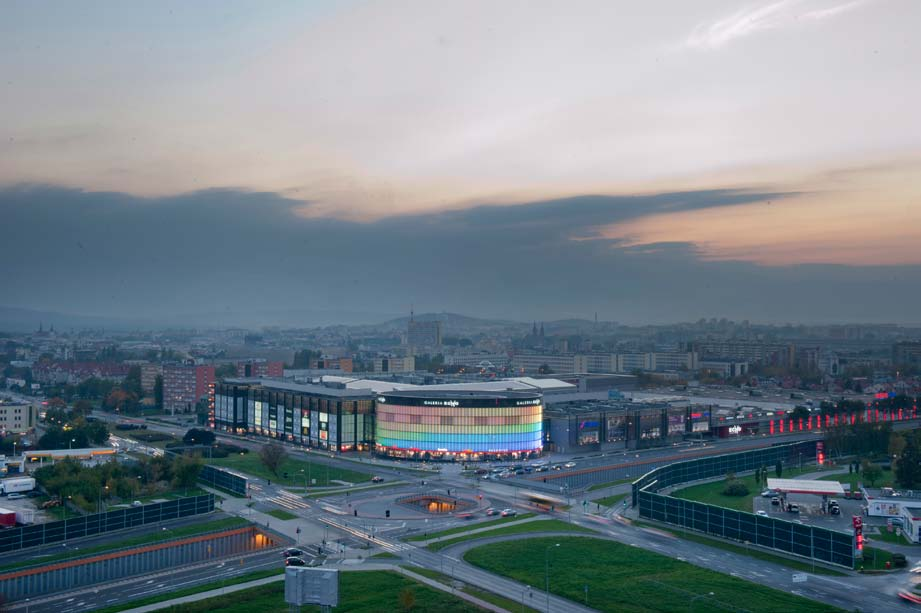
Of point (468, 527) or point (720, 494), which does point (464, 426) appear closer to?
point (720, 494)

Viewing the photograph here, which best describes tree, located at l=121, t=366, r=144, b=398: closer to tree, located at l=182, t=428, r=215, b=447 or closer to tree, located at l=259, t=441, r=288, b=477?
tree, located at l=182, t=428, r=215, b=447

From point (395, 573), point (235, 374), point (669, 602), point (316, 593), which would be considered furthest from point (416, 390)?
point (235, 374)

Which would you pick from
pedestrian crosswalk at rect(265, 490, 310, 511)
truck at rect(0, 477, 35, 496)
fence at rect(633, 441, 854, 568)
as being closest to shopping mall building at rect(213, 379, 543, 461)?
fence at rect(633, 441, 854, 568)

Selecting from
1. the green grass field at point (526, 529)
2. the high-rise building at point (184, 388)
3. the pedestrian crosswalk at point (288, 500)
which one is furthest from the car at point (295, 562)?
the high-rise building at point (184, 388)

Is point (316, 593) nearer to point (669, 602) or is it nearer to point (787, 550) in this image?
point (669, 602)

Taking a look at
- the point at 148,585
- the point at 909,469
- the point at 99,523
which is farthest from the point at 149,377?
the point at 909,469
